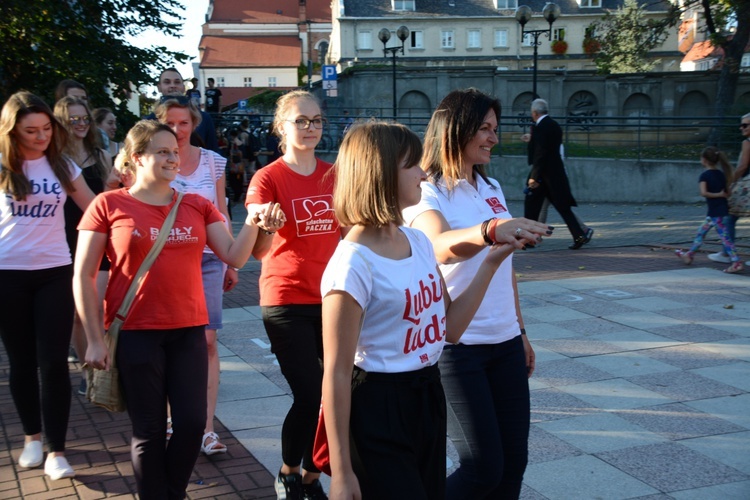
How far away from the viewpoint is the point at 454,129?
3258mm

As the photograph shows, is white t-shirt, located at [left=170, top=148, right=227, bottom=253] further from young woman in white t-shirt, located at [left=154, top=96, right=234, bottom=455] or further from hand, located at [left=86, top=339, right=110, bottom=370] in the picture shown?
hand, located at [left=86, top=339, right=110, bottom=370]

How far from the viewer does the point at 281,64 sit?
3772 inches

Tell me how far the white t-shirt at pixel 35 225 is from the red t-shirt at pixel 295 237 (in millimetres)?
1306

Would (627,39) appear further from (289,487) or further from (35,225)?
(289,487)

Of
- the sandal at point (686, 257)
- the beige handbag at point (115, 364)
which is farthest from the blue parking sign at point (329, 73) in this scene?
the beige handbag at point (115, 364)

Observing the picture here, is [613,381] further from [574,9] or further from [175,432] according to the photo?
[574,9]

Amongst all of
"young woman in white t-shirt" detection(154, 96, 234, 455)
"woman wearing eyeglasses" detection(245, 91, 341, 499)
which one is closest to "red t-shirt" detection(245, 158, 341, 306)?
"woman wearing eyeglasses" detection(245, 91, 341, 499)

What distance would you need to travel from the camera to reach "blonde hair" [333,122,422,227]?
2514mm

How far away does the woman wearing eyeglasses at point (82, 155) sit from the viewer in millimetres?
5500

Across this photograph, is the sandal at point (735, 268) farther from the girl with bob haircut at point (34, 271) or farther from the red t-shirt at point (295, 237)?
the girl with bob haircut at point (34, 271)

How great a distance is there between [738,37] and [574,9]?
40889mm

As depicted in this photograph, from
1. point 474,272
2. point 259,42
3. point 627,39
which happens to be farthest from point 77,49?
point 259,42

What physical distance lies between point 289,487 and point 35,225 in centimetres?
194

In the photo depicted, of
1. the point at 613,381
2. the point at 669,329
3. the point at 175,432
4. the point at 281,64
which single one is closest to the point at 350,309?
the point at 175,432
